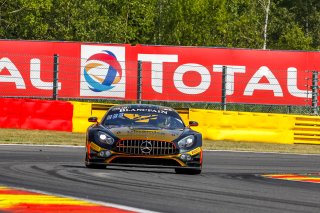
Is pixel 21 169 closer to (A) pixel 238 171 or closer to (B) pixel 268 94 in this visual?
(A) pixel 238 171

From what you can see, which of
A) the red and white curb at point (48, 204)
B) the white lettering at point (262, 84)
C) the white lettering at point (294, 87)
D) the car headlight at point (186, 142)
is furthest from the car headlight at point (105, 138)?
the white lettering at point (294, 87)

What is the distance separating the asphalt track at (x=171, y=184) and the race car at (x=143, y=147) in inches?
7.8

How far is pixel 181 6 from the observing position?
5941cm

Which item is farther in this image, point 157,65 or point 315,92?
point 157,65

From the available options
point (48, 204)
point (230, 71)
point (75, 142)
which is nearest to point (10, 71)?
point (75, 142)

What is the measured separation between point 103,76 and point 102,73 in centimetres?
9

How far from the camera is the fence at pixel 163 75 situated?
102 feet

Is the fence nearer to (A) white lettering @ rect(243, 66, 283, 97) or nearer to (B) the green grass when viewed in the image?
(A) white lettering @ rect(243, 66, 283, 97)

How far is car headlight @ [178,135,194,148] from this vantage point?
55.6 feet

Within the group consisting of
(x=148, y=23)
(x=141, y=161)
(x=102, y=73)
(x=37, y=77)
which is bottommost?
(x=141, y=161)

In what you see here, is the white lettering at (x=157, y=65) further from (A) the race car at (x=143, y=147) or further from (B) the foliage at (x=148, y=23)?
(B) the foliage at (x=148, y=23)

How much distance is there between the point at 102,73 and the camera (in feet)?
104

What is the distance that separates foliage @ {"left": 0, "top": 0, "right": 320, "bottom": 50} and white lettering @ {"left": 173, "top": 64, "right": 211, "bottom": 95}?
20853mm

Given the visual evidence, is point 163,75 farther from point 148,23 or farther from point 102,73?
point 148,23
